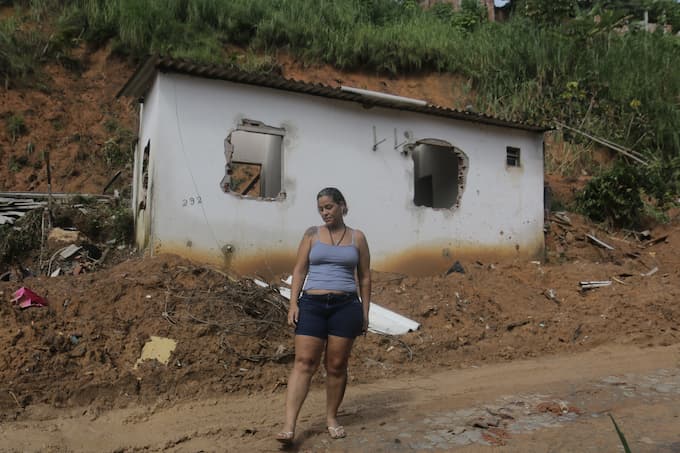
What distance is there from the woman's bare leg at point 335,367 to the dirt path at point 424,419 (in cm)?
26

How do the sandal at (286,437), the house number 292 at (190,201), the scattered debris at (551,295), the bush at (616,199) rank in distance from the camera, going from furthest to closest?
the bush at (616,199)
the scattered debris at (551,295)
the house number 292 at (190,201)
the sandal at (286,437)

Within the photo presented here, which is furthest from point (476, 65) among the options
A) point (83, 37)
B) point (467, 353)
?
point (467, 353)

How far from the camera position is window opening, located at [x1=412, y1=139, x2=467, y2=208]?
13.6 metres

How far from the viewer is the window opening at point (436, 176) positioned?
13.6 m

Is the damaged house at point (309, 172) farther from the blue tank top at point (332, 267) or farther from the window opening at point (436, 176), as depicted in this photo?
the blue tank top at point (332, 267)

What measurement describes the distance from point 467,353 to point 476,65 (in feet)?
48.6

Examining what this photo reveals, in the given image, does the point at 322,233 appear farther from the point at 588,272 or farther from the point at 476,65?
the point at 476,65

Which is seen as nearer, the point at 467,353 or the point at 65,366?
the point at 65,366

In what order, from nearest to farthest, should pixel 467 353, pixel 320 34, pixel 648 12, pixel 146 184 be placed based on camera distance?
pixel 467 353
pixel 146 184
pixel 320 34
pixel 648 12

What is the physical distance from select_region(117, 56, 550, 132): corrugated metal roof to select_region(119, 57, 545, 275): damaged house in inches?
1.0

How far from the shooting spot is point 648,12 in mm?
29703

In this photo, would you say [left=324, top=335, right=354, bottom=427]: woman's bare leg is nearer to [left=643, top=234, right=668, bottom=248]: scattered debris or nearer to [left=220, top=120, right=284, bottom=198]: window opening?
[left=220, top=120, right=284, bottom=198]: window opening

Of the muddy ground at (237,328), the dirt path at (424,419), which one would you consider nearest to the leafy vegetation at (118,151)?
the muddy ground at (237,328)

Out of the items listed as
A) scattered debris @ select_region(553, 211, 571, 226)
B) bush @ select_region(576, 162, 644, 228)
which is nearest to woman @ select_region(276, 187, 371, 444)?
scattered debris @ select_region(553, 211, 571, 226)
